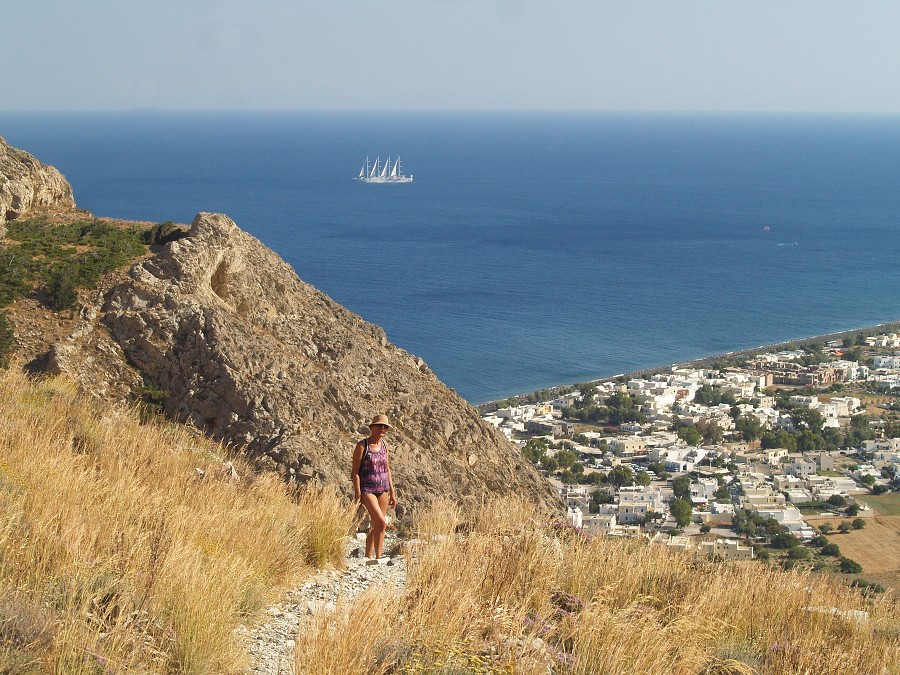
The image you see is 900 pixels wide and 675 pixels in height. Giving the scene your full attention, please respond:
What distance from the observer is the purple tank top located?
619 centimetres

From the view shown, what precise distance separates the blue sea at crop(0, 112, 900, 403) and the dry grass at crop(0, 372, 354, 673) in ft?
119

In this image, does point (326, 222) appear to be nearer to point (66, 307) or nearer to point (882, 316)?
point (882, 316)

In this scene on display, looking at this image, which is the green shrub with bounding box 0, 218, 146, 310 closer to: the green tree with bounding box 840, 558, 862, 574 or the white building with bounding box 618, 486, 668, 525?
the green tree with bounding box 840, 558, 862, 574

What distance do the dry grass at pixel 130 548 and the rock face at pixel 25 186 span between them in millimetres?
6177

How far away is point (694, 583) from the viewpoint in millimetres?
5336

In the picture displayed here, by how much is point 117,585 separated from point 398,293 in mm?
56500

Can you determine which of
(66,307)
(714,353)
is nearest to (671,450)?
(714,353)

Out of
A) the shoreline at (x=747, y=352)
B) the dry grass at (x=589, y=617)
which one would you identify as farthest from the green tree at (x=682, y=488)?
the dry grass at (x=589, y=617)

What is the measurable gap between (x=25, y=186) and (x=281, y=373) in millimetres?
5671

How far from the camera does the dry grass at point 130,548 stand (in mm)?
3402

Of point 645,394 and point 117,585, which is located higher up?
point 645,394

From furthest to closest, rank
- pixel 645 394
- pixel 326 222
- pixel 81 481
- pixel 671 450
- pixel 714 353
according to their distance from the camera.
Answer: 1. pixel 326 222
2. pixel 714 353
3. pixel 645 394
4. pixel 671 450
5. pixel 81 481

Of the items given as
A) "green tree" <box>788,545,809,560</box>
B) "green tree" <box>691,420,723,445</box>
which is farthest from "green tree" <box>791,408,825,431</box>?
"green tree" <box>788,545,809,560</box>

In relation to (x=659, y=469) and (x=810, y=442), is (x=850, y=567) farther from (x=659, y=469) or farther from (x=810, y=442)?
(x=810, y=442)
